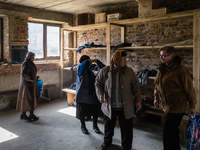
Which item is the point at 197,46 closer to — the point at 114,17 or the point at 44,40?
the point at 114,17

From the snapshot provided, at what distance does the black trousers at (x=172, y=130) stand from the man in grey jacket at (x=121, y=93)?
0.44m

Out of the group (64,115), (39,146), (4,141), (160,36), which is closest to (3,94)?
(64,115)

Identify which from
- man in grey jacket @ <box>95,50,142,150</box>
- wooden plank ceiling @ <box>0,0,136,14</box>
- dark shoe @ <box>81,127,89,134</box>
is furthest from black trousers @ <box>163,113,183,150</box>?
wooden plank ceiling @ <box>0,0,136,14</box>

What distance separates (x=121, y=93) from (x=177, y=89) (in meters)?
0.75

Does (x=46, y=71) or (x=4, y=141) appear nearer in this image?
(x=4, y=141)

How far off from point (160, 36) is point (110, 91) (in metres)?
2.58

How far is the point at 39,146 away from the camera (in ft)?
11.0

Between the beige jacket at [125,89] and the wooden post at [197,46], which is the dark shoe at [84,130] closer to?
the beige jacket at [125,89]

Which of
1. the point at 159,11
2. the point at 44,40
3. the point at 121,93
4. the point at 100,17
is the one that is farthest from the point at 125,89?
the point at 44,40

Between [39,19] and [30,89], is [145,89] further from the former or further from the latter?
[39,19]

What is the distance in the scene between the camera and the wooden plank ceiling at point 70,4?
17.2ft

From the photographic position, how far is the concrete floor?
3.37 meters

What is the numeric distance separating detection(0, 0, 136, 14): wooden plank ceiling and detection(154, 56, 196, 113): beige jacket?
10.4 ft

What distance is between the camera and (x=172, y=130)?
268 centimetres
